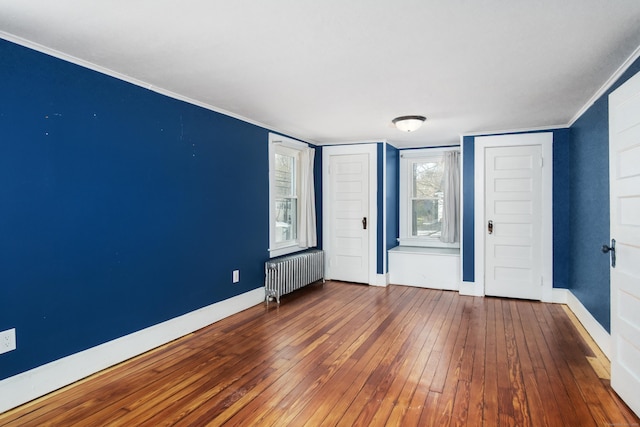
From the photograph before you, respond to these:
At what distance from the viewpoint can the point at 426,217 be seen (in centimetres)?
616

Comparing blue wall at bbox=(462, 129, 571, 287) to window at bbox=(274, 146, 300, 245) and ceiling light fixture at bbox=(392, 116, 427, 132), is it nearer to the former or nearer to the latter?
ceiling light fixture at bbox=(392, 116, 427, 132)

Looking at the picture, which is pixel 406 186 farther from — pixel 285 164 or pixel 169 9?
pixel 169 9

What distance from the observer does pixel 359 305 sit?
455cm

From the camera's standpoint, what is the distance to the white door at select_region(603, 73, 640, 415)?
214 cm

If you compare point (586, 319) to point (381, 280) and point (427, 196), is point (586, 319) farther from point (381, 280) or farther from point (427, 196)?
point (427, 196)

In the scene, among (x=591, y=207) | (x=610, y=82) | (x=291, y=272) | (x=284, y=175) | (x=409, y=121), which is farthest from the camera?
(x=284, y=175)

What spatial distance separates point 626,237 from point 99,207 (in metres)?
3.60

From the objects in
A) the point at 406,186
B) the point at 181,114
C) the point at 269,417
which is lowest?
the point at 269,417

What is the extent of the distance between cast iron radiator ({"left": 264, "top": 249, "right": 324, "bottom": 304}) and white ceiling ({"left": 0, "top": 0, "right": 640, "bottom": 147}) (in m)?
2.01

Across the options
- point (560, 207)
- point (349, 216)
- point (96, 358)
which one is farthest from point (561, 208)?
point (96, 358)

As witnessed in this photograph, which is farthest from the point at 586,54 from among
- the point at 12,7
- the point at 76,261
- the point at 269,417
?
the point at 76,261

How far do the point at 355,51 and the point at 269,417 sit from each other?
7.71 feet

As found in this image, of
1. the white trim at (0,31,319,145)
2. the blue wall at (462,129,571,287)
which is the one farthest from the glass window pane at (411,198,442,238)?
the white trim at (0,31,319,145)

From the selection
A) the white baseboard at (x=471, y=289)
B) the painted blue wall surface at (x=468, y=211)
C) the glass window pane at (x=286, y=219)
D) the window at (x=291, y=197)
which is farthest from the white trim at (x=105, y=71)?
the white baseboard at (x=471, y=289)
